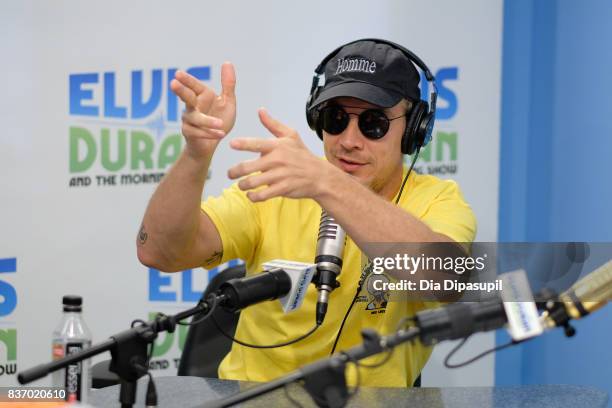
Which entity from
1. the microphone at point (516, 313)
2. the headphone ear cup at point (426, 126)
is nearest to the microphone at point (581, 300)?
the microphone at point (516, 313)

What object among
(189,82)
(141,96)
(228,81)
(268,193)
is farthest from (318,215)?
(141,96)

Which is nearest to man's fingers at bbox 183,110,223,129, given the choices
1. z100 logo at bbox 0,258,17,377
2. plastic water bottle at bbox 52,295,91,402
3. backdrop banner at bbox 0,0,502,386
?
plastic water bottle at bbox 52,295,91,402

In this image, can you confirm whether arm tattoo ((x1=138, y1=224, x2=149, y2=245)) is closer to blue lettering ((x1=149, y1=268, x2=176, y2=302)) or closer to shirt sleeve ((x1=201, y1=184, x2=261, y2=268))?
shirt sleeve ((x1=201, y1=184, x2=261, y2=268))

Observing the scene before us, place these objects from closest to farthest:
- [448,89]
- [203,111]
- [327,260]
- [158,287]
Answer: [327,260] < [203,111] < [448,89] < [158,287]

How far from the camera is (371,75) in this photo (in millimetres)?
2059

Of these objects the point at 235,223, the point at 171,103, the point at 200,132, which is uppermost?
the point at 171,103

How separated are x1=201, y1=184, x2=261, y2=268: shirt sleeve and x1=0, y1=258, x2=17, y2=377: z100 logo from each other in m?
1.58

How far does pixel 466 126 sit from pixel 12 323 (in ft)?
6.57

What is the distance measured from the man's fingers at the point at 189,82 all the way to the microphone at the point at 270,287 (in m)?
0.51

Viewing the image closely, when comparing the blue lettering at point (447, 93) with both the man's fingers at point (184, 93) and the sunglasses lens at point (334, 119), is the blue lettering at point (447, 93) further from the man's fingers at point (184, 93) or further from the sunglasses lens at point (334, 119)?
the man's fingers at point (184, 93)

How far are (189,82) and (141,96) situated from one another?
164 cm

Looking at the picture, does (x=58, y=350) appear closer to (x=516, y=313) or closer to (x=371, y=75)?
(x=516, y=313)

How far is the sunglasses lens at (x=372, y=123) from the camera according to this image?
6.79ft

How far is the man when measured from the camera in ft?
6.25
